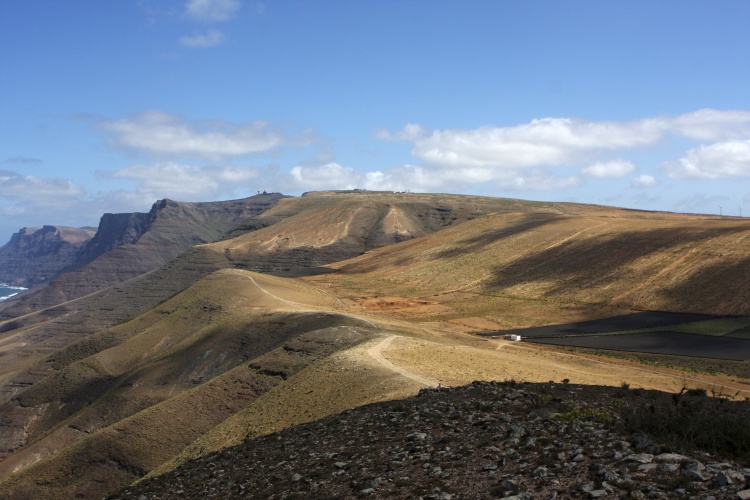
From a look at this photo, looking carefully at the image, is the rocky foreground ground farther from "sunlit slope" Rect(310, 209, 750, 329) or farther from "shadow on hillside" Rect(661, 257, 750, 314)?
"shadow on hillside" Rect(661, 257, 750, 314)

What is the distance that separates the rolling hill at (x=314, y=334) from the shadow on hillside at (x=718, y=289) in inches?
9.3

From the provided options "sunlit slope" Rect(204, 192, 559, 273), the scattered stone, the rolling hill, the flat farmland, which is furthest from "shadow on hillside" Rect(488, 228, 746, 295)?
the scattered stone

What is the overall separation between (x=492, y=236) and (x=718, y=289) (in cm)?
6088

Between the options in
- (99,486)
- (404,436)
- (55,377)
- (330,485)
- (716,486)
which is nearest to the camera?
(716,486)

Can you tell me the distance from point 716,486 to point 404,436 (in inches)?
334

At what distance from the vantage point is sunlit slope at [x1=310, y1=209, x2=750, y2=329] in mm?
73500

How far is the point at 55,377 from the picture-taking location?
66.3 metres

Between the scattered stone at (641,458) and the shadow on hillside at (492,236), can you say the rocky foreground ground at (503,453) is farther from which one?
the shadow on hillside at (492,236)

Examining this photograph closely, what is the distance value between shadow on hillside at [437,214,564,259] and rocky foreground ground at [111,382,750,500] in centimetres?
9989

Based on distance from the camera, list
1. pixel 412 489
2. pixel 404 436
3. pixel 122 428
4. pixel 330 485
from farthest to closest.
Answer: pixel 122 428 → pixel 404 436 → pixel 330 485 → pixel 412 489

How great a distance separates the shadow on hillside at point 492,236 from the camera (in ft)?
399

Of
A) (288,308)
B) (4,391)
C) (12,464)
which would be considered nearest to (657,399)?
(12,464)

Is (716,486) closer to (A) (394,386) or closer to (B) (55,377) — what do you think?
(A) (394,386)

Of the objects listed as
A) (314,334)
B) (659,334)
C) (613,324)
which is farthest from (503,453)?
(613,324)
